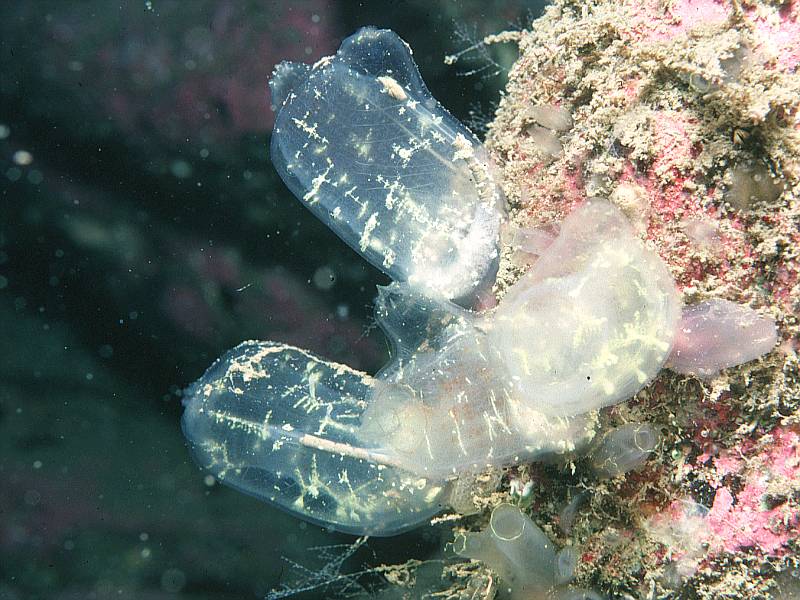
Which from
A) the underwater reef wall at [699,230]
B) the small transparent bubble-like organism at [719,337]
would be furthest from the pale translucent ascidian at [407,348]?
the underwater reef wall at [699,230]

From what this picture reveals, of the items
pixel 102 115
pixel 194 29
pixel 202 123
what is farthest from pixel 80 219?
pixel 194 29

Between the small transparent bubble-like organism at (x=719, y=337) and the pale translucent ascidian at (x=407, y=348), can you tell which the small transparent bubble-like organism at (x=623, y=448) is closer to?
the pale translucent ascidian at (x=407, y=348)

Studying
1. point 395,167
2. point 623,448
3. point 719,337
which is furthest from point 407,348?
point 719,337

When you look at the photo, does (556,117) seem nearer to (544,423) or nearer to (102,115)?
(544,423)

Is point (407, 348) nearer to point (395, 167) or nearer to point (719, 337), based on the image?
point (395, 167)

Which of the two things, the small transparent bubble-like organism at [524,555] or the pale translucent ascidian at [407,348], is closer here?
the pale translucent ascidian at [407,348]
